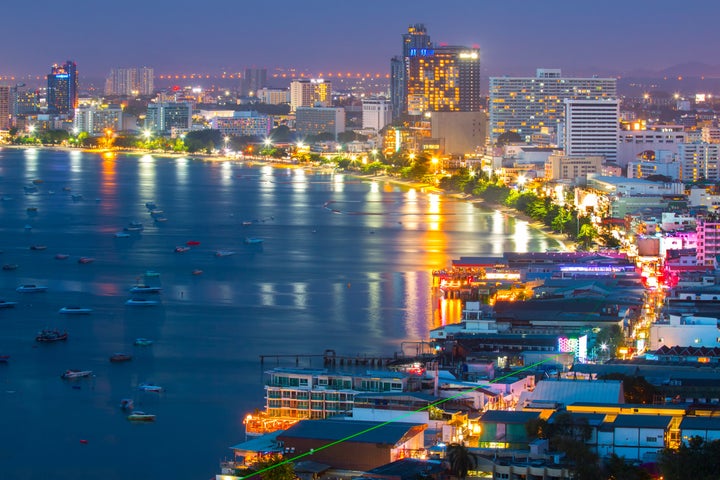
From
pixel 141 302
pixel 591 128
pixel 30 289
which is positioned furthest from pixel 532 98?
pixel 141 302

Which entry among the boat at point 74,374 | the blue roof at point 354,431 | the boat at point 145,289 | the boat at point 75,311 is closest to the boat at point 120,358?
the boat at point 74,374

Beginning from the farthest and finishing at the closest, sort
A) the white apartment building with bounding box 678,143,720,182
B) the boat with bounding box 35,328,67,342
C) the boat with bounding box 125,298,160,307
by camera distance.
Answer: the white apartment building with bounding box 678,143,720,182 → the boat with bounding box 125,298,160,307 → the boat with bounding box 35,328,67,342

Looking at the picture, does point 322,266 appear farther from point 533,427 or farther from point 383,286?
point 533,427

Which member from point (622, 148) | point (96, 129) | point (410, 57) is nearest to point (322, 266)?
point (622, 148)

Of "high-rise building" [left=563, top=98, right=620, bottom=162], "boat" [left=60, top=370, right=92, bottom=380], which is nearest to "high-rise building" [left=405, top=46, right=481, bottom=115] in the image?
"high-rise building" [left=563, top=98, right=620, bottom=162]

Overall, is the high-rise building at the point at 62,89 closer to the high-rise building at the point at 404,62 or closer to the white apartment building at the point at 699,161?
the high-rise building at the point at 404,62

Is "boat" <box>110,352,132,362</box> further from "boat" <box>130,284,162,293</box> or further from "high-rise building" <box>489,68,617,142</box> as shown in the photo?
"high-rise building" <box>489,68,617,142</box>

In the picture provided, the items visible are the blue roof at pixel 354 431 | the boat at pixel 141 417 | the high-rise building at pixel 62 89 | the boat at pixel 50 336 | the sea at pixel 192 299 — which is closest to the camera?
the blue roof at pixel 354 431
